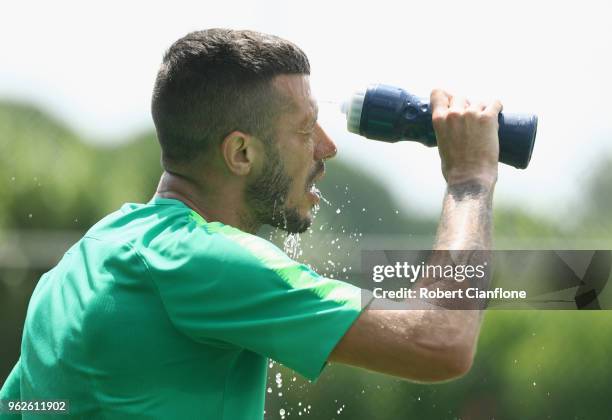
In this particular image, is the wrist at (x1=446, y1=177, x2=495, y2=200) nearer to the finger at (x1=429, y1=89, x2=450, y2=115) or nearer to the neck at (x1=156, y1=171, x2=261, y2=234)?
the finger at (x1=429, y1=89, x2=450, y2=115)

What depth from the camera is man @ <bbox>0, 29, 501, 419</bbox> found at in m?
1.71

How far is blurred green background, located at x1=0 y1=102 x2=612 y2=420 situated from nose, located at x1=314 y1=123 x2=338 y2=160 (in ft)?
20.3

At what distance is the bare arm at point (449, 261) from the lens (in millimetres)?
1685

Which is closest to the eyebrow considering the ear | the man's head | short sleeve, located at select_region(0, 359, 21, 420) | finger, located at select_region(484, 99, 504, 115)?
the man's head

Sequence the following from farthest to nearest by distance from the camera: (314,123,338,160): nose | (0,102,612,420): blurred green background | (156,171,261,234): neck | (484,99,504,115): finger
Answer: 1. (0,102,612,420): blurred green background
2. (314,123,338,160): nose
3. (156,171,261,234): neck
4. (484,99,504,115): finger

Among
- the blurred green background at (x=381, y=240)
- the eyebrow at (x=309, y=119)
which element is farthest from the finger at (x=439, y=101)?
the blurred green background at (x=381, y=240)

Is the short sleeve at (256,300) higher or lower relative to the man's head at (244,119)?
lower

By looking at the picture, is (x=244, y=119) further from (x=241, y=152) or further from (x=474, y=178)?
(x=474, y=178)

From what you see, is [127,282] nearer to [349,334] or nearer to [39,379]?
[39,379]

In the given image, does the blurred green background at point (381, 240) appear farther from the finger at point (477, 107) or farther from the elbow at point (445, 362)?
the elbow at point (445, 362)

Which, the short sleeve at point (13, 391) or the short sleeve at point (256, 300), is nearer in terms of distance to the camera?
the short sleeve at point (256, 300)

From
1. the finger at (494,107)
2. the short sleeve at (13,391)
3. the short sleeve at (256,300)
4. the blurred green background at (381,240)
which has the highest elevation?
the finger at (494,107)

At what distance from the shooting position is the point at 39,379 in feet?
6.30

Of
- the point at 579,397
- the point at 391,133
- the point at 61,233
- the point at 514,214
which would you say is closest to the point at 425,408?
the point at 579,397
